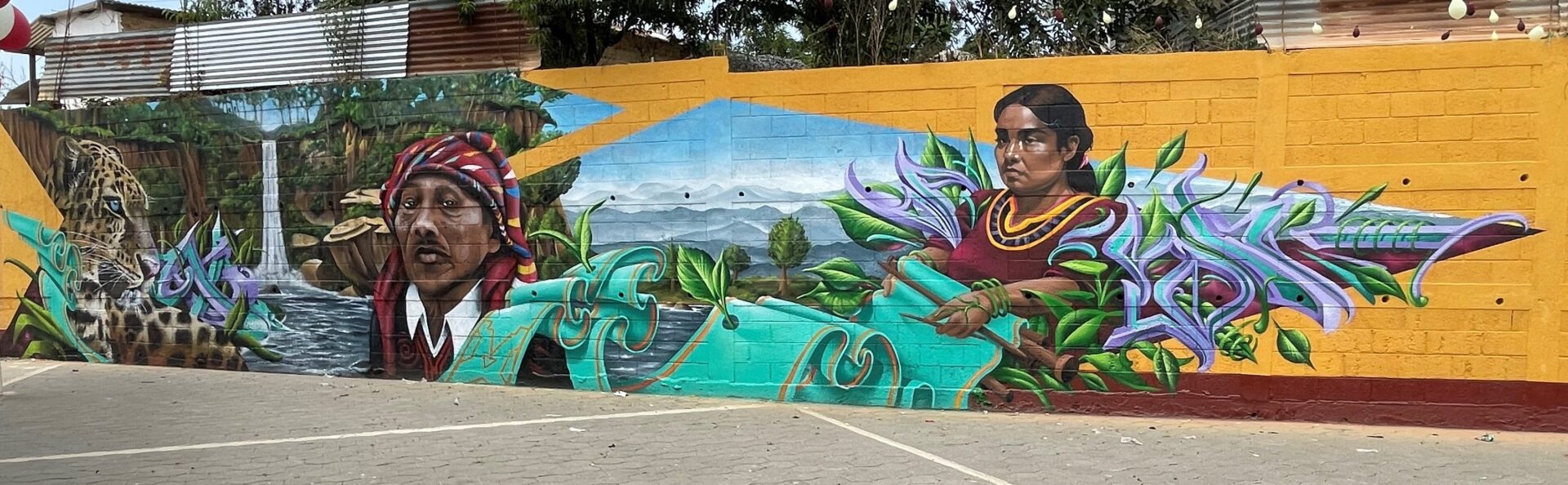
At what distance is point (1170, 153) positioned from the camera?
5.97m

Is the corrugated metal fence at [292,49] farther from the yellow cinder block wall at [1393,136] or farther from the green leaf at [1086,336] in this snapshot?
the green leaf at [1086,336]

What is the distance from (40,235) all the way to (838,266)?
22.6 ft

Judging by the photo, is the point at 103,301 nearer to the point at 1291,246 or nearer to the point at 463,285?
the point at 463,285

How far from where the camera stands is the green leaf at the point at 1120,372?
20.2 ft

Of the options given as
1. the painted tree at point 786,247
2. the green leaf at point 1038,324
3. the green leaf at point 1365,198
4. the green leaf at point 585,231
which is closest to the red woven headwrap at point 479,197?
the green leaf at point 585,231

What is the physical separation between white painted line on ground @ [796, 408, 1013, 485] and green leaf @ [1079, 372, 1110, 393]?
4.51 ft

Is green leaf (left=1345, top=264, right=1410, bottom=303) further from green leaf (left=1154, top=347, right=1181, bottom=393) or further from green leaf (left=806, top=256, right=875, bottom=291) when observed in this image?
green leaf (left=806, top=256, right=875, bottom=291)

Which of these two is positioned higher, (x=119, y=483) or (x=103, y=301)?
(x=103, y=301)

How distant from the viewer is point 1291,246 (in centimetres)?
589

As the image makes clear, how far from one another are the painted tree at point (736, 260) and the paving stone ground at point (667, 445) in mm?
865

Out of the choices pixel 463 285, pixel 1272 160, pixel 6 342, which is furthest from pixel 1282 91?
pixel 6 342

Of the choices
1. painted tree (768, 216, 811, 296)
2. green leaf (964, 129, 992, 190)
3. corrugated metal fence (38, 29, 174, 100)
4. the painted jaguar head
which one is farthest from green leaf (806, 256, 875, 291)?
corrugated metal fence (38, 29, 174, 100)

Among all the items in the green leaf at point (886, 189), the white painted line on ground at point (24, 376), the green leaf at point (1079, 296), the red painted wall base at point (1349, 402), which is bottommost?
the white painted line on ground at point (24, 376)

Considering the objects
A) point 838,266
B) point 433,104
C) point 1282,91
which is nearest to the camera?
point 1282,91
